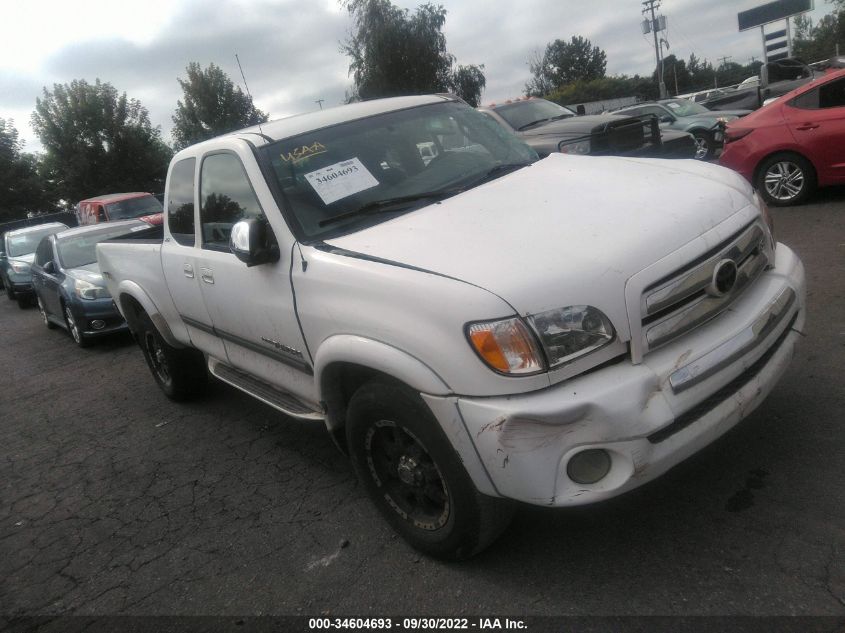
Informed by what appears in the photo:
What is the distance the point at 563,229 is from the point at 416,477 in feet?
3.70

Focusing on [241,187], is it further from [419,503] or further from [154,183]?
[154,183]

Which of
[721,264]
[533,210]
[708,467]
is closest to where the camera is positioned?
[721,264]

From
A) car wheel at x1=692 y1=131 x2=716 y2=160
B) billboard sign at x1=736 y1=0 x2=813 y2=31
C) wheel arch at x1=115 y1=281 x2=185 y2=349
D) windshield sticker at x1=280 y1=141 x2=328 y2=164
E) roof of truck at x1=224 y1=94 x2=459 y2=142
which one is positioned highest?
billboard sign at x1=736 y1=0 x2=813 y2=31

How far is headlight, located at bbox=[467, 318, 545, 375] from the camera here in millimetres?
2242

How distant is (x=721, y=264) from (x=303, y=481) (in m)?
2.44

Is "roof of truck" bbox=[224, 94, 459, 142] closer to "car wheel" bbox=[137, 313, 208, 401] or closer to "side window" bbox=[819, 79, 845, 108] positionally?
"car wheel" bbox=[137, 313, 208, 401]

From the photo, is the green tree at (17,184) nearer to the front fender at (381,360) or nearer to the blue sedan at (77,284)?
the blue sedan at (77,284)

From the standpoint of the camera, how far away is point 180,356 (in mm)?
5094

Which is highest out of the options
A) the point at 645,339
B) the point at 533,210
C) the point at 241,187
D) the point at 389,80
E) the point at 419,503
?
the point at 389,80

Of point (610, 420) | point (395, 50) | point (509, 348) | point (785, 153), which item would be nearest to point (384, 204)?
point (509, 348)

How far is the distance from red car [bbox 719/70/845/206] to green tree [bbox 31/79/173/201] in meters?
35.4

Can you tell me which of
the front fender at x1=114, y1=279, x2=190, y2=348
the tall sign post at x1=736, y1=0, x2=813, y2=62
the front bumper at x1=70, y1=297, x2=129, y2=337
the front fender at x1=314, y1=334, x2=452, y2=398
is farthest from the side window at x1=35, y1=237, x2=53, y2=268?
the tall sign post at x1=736, y1=0, x2=813, y2=62

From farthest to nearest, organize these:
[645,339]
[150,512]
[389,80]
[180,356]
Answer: [389,80] < [180,356] < [150,512] < [645,339]

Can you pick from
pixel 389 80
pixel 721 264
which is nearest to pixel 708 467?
pixel 721 264
